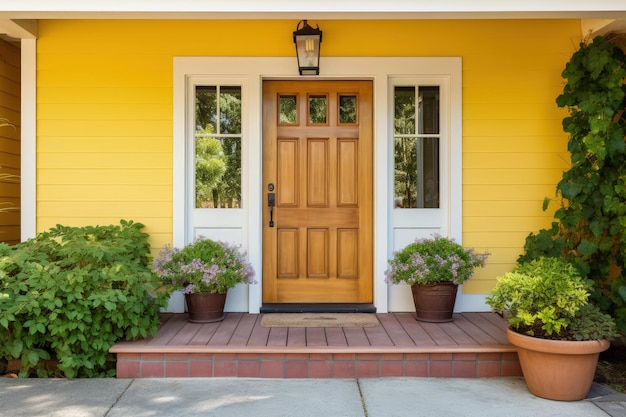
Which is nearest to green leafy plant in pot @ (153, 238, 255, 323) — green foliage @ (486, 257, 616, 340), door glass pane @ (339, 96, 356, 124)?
door glass pane @ (339, 96, 356, 124)

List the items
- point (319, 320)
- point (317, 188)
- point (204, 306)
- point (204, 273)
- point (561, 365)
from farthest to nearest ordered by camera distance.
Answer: point (317, 188) < point (319, 320) < point (204, 306) < point (204, 273) < point (561, 365)

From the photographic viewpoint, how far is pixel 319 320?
400 cm

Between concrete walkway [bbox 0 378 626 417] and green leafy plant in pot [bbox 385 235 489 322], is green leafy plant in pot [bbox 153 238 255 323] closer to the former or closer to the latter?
concrete walkway [bbox 0 378 626 417]

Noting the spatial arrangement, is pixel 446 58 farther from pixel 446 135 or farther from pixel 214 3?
pixel 214 3

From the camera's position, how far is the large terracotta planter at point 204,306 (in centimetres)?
383

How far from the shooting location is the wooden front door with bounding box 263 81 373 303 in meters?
4.37

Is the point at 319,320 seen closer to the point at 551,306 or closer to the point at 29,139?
the point at 551,306

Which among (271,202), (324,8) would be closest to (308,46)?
(324,8)

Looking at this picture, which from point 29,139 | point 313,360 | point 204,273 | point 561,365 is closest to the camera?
point 561,365

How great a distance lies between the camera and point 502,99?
427 centimetres

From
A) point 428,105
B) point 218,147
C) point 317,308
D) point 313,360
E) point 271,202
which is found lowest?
point 313,360

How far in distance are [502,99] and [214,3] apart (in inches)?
90.9

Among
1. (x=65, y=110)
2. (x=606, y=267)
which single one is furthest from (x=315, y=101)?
(x=606, y=267)

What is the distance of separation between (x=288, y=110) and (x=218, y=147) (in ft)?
2.04
